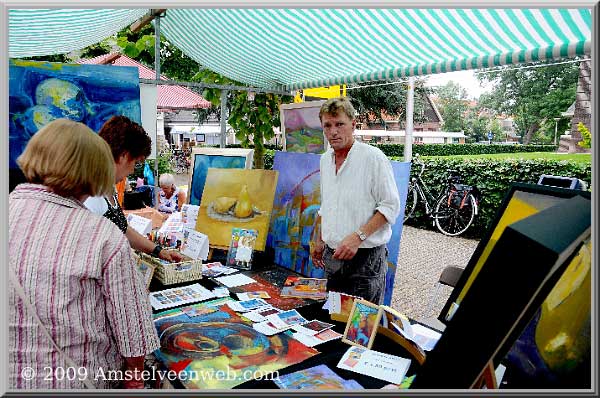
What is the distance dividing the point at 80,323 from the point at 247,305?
0.84 meters

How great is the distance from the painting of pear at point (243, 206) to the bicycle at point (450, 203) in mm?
5364

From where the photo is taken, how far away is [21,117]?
2938 millimetres

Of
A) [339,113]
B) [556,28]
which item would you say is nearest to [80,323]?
[339,113]

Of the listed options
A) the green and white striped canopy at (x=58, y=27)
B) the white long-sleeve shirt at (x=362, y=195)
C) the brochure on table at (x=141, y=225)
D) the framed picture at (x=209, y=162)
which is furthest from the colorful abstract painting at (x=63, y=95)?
the white long-sleeve shirt at (x=362, y=195)

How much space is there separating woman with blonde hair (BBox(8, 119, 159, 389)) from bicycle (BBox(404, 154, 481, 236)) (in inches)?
272

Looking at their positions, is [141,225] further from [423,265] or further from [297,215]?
[423,265]

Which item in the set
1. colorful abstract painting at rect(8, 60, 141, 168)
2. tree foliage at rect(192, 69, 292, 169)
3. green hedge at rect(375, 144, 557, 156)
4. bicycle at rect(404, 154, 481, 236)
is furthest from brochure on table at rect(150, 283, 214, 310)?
green hedge at rect(375, 144, 557, 156)

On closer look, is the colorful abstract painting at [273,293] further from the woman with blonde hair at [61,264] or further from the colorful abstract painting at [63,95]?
the colorful abstract painting at [63,95]

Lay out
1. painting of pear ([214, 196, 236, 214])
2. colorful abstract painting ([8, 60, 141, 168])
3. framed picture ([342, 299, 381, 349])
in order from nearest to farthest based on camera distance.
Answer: framed picture ([342, 299, 381, 349]) < painting of pear ([214, 196, 236, 214]) < colorful abstract painting ([8, 60, 141, 168])

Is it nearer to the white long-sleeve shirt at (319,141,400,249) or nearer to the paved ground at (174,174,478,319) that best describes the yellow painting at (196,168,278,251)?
the white long-sleeve shirt at (319,141,400,249)

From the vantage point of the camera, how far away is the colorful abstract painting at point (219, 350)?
131 centimetres

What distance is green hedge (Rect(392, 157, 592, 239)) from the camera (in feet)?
21.8

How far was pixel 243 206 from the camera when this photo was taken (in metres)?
2.74

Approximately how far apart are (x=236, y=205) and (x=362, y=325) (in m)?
1.46
